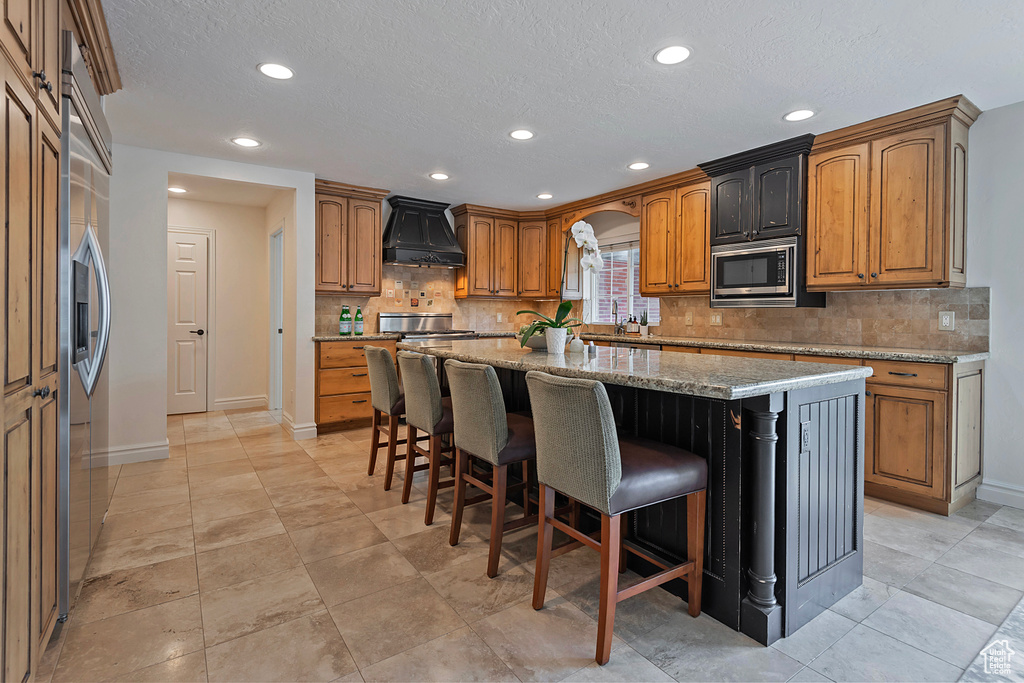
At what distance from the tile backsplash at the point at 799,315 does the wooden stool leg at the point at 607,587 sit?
3.03 metres

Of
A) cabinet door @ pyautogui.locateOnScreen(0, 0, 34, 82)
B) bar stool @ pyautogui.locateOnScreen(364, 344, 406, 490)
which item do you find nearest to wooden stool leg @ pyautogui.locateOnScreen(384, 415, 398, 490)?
bar stool @ pyautogui.locateOnScreen(364, 344, 406, 490)

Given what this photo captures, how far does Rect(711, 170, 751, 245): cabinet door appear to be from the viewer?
4.12 metres

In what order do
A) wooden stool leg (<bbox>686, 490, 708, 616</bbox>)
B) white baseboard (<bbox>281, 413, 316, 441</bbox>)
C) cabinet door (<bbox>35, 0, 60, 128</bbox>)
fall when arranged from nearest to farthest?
cabinet door (<bbox>35, 0, 60, 128</bbox>)
wooden stool leg (<bbox>686, 490, 708, 616</bbox>)
white baseboard (<bbox>281, 413, 316, 441</bbox>)

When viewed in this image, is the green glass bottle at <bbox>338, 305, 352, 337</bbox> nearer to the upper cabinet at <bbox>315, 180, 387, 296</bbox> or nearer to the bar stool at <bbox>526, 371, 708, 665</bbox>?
the upper cabinet at <bbox>315, 180, 387, 296</bbox>

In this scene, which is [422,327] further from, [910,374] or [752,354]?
[910,374]

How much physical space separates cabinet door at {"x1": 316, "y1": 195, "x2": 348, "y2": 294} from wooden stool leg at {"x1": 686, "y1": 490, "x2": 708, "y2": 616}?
4.15 m

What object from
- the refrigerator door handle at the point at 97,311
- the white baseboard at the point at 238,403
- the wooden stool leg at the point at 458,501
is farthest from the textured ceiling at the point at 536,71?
the white baseboard at the point at 238,403

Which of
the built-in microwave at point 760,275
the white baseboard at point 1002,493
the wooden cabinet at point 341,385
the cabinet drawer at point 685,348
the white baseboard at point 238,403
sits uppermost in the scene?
the built-in microwave at point 760,275

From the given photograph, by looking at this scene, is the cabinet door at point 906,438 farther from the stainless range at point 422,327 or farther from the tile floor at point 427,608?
the stainless range at point 422,327

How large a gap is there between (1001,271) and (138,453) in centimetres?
590

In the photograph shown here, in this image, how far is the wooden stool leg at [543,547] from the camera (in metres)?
1.92

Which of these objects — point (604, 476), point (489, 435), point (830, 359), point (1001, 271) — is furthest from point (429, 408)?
point (1001, 271)

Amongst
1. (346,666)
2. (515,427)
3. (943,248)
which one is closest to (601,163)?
(943,248)

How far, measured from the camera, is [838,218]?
361 cm
